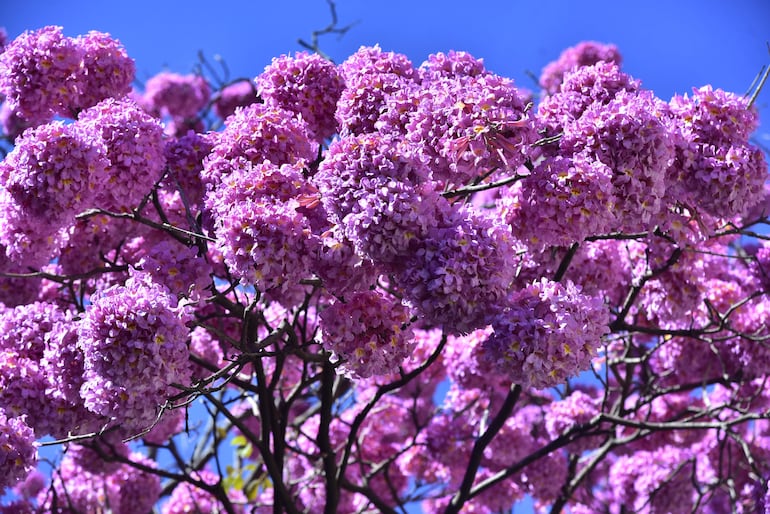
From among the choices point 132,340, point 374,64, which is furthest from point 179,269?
point 374,64

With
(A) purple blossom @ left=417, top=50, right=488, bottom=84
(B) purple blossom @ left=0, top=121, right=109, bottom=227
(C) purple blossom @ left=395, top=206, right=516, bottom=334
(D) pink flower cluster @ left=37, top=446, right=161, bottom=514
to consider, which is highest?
(A) purple blossom @ left=417, top=50, right=488, bottom=84

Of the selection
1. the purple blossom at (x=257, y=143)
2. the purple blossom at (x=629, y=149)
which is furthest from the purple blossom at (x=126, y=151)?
the purple blossom at (x=629, y=149)

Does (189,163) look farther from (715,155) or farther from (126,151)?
(715,155)

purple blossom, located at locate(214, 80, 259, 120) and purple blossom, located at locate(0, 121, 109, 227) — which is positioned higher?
purple blossom, located at locate(214, 80, 259, 120)

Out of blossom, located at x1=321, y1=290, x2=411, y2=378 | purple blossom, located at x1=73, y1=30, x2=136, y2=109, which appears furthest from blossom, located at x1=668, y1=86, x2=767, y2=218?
purple blossom, located at x1=73, y1=30, x2=136, y2=109

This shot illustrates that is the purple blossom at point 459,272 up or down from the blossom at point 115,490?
down

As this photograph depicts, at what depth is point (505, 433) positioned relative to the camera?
675 cm

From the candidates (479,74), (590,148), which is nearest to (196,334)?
(479,74)

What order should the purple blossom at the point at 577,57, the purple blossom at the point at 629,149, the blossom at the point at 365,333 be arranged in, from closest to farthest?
1. the blossom at the point at 365,333
2. the purple blossom at the point at 629,149
3. the purple blossom at the point at 577,57

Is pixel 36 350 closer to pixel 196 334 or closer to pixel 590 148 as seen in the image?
pixel 196 334

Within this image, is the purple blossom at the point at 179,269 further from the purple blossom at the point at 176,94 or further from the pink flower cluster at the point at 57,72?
the purple blossom at the point at 176,94

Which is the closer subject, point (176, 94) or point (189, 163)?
point (189, 163)

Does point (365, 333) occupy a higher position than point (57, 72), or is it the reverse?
point (57, 72)

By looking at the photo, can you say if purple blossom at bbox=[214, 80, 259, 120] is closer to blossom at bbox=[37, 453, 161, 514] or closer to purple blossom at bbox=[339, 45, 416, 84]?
blossom at bbox=[37, 453, 161, 514]
